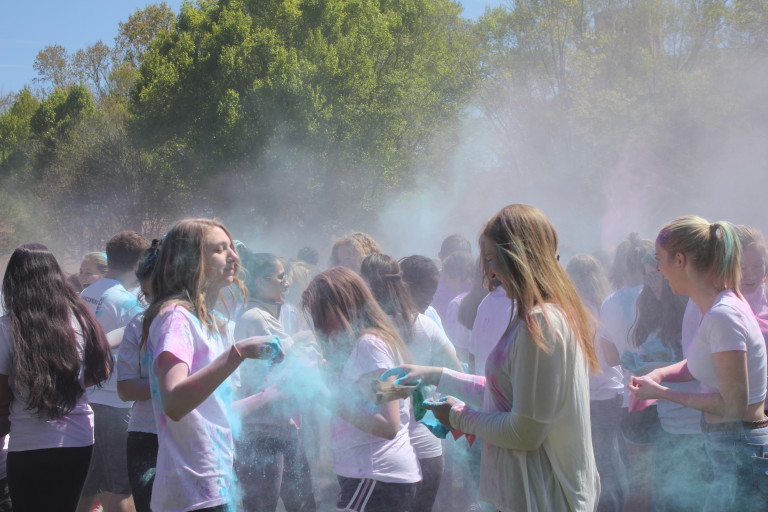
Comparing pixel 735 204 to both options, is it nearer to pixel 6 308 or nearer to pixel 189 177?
pixel 189 177

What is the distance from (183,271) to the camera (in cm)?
241

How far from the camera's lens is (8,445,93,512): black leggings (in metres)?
2.95

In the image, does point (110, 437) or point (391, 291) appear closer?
point (391, 291)

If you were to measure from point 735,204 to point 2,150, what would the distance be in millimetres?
27203

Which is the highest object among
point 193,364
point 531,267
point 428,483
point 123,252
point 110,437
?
point 123,252

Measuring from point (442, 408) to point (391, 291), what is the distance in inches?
53.7

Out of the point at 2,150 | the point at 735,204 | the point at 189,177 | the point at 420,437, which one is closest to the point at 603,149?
the point at 735,204

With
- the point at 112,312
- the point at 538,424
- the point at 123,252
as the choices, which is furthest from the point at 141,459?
the point at 538,424

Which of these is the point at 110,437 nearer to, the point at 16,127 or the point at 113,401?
the point at 113,401

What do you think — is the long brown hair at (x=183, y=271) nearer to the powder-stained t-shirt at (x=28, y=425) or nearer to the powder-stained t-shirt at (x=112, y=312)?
the powder-stained t-shirt at (x=28, y=425)

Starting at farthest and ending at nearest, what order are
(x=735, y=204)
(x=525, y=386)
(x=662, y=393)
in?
(x=735, y=204) → (x=662, y=393) → (x=525, y=386)

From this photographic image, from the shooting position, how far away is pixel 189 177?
19.9 metres

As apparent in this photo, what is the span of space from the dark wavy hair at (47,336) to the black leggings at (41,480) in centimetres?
18

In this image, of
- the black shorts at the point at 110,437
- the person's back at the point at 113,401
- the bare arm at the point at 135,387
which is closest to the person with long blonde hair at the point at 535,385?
the bare arm at the point at 135,387
